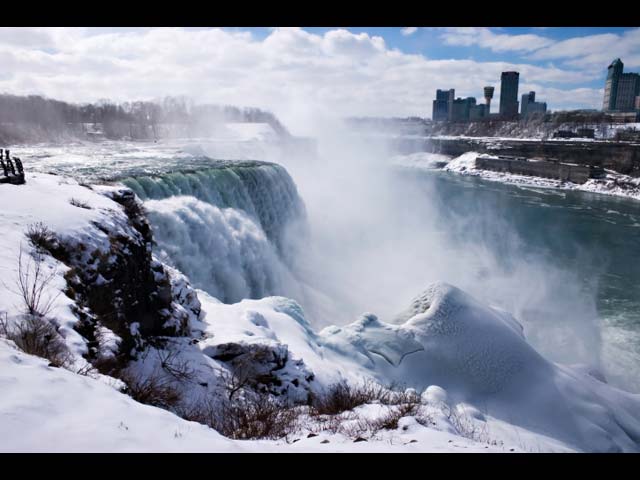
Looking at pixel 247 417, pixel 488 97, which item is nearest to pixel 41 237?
pixel 247 417

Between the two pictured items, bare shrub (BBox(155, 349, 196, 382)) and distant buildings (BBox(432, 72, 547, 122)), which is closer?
bare shrub (BBox(155, 349, 196, 382))

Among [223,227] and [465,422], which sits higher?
[223,227]

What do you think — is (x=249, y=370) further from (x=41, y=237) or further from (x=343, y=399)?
(x=41, y=237)

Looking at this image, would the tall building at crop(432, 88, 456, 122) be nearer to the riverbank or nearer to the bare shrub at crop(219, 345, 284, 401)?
the riverbank

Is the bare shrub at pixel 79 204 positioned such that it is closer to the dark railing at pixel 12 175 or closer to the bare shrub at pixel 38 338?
the dark railing at pixel 12 175

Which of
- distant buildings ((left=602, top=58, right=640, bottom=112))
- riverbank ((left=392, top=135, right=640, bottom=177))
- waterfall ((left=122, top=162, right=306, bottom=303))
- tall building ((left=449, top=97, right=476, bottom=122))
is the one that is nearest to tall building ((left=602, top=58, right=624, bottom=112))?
distant buildings ((left=602, top=58, right=640, bottom=112))

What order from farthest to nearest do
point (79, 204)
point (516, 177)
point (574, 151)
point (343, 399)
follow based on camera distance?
point (516, 177) < point (574, 151) < point (79, 204) < point (343, 399)
